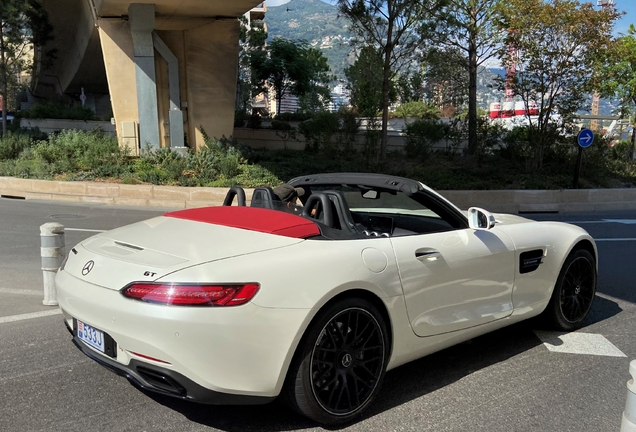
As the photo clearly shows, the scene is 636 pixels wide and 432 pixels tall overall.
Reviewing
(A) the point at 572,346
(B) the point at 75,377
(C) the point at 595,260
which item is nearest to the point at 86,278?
(B) the point at 75,377

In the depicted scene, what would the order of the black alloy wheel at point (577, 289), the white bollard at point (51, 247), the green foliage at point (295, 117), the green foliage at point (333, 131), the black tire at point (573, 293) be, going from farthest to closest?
the green foliage at point (295, 117) < the green foliage at point (333, 131) < the white bollard at point (51, 247) < the black alloy wheel at point (577, 289) < the black tire at point (573, 293)

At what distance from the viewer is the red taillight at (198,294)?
2908mm

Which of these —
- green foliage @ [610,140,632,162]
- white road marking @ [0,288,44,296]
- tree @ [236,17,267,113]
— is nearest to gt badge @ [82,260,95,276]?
white road marking @ [0,288,44,296]

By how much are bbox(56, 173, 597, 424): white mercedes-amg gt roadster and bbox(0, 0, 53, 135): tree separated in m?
23.4

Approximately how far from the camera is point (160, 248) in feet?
11.0

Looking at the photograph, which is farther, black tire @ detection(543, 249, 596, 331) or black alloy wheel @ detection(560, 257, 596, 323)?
black alloy wheel @ detection(560, 257, 596, 323)

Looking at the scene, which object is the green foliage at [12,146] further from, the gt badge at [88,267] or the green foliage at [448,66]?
the gt badge at [88,267]

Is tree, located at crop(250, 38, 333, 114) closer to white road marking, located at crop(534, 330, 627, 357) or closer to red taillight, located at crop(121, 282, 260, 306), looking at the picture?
white road marking, located at crop(534, 330, 627, 357)

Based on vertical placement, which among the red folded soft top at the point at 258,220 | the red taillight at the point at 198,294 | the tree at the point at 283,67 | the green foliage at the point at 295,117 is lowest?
the red taillight at the point at 198,294

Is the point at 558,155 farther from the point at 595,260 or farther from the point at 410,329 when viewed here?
the point at 410,329

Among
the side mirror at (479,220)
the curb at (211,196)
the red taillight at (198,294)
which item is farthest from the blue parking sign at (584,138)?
the red taillight at (198,294)

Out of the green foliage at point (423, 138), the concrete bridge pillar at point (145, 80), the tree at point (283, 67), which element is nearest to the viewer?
the concrete bridge pillar at point (145, 80)

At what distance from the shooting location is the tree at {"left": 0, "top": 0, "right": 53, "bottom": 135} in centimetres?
2486

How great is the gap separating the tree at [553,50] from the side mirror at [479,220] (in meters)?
13.8
